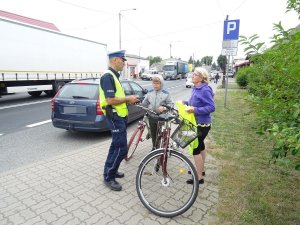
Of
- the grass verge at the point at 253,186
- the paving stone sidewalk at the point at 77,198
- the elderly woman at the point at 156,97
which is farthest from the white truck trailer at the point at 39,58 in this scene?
the grass verge at the point at 253,186

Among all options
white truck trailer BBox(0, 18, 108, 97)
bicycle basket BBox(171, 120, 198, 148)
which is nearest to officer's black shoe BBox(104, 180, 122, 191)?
bicycle basket BBox(171, 120, 198, 148)

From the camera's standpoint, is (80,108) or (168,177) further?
(80,108)

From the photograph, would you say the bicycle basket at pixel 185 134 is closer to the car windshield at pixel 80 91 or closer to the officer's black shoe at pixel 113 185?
the officer's black shoe at pixel 113 185

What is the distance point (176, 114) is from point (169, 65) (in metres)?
45.3

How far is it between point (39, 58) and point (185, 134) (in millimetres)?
12623

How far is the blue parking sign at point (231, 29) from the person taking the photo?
9.46m

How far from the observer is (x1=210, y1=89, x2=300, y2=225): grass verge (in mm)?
2939

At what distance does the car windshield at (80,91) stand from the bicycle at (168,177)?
3259 millimetres

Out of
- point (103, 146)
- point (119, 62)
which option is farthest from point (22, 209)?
point (103, 146)

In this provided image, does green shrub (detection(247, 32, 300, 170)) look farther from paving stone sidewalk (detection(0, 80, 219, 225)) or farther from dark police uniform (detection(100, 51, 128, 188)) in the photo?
dark police uniform (detection(100, 51, 128, 188))

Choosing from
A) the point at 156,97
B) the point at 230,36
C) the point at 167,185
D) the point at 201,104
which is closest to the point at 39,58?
the point at 230,36

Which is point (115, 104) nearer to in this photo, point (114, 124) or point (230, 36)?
point (114, 124)

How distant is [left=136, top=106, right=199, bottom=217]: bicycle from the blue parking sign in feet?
24.6

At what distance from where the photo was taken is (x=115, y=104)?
133 inches
